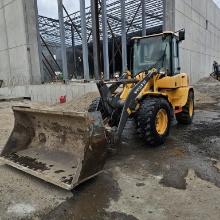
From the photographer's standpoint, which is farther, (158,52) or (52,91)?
(52,91)

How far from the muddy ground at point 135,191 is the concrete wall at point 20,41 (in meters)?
8.80

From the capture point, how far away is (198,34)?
18.9 m

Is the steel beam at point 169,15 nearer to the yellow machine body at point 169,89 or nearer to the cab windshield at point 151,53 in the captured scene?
the yellow machine body at point 169,89

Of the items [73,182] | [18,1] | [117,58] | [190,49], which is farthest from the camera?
[117,58]

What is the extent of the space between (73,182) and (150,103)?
2.25m

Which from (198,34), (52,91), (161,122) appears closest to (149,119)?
(161,122)

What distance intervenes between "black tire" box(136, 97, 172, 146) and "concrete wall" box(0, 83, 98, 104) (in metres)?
5.52

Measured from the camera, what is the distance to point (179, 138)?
5656mm

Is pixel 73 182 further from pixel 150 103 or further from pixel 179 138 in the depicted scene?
pixel 179 138

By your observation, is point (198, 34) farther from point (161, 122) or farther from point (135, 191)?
point (135, 191)

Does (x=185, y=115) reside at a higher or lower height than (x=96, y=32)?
lower

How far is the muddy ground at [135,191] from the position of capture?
287 cm

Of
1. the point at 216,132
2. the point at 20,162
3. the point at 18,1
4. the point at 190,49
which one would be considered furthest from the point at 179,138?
the point at 190,49

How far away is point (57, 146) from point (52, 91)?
25.2 feet
